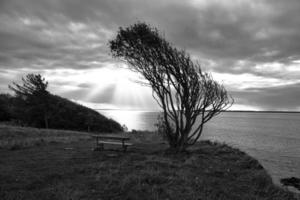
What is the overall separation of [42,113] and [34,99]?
287 centimetres

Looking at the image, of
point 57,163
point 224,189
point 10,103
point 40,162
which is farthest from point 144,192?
point 10,103

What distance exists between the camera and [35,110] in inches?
1544

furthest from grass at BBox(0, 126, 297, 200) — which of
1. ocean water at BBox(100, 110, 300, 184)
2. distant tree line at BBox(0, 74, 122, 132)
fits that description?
distant tree line at BBox(0, 74, 122, 132)

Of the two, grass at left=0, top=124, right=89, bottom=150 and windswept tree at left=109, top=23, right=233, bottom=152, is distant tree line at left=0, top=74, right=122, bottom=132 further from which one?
windswept tree at left=109, top=23, right=233, bottom=152

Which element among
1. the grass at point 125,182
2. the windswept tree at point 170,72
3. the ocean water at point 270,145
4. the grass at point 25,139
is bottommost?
the ocean water at point 270,145

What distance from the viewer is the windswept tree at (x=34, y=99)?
3922 cm

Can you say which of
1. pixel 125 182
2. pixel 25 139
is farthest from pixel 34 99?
pixel 125 182

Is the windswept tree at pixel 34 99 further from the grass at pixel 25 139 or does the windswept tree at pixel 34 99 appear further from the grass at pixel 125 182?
the grass at pixel 125 182

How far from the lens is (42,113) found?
4003cm

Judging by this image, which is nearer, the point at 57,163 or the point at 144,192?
the point at 144,192

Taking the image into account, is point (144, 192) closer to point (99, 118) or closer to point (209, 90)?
point (209, 90)

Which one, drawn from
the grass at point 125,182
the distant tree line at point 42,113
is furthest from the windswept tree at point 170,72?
the distant tree line at point 42,113

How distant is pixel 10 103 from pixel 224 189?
48314 mm

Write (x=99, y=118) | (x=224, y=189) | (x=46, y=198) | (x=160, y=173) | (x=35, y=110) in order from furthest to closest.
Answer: (x=99, y=118), (x=35, y=110), (x=160, y=173), (x=224, y=189), (x=46, y=198)
